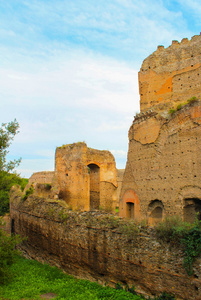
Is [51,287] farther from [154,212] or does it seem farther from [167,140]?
[167,140]

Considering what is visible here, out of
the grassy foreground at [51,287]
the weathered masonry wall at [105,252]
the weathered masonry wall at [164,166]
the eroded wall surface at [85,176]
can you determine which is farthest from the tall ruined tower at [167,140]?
the grassy foreground at [51,287]

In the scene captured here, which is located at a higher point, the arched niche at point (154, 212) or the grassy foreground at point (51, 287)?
the arched niche at point (154, 212)

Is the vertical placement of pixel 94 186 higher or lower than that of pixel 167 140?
lower

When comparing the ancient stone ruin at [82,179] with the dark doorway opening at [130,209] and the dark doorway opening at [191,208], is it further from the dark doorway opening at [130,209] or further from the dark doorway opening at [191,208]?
the dark doorway opening at [191,208]

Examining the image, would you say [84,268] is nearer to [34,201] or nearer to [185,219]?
[185,219]

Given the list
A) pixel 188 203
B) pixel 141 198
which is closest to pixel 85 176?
pixel 141 198

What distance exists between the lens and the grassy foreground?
6.69 meters

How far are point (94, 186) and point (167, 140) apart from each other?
8.73m

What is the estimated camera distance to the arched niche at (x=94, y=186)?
61.4ft

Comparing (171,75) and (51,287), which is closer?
(51,287)

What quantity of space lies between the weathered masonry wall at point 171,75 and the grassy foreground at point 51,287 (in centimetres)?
825

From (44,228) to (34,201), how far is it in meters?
2.15

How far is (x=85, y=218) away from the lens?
8664 mm

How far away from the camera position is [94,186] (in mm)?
18922
